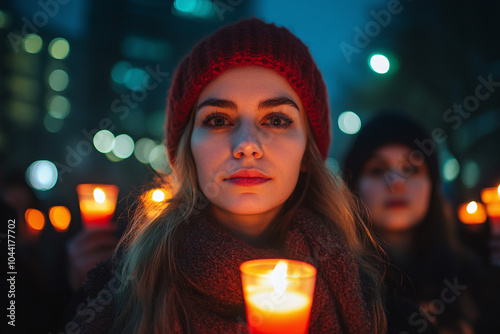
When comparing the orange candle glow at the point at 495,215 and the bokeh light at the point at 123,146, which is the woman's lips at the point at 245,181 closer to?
the orange candle glow at the point at 495,215

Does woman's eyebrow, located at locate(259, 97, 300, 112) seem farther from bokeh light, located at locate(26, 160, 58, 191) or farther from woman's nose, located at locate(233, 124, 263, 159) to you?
bokeh light, located at locate(26, 160, 58, 191)

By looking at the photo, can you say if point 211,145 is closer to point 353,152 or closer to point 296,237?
point 296,237

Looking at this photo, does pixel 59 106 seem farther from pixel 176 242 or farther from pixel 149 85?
pixel 176 242

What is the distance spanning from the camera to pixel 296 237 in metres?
1.77

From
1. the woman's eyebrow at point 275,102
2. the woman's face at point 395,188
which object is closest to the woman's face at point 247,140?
the woman's eyebrow at point 275,102

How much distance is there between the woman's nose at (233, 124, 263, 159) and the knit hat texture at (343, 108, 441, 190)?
1.77 metres

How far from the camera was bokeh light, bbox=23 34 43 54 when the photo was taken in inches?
1249

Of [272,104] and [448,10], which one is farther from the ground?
[448,10]

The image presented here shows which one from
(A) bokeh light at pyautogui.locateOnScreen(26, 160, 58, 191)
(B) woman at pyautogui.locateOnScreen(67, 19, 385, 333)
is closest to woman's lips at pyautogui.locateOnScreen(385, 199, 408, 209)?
(B) woman at pyautogui.locateOnScreen(67, 19, 385, 333)

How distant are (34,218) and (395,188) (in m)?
4.52

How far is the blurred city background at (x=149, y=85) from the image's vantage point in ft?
19.1

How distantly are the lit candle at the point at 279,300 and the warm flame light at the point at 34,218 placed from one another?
405 centimetres

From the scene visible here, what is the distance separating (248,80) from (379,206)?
1.98 m

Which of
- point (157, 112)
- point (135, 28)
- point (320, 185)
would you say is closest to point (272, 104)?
point (320, 185)
